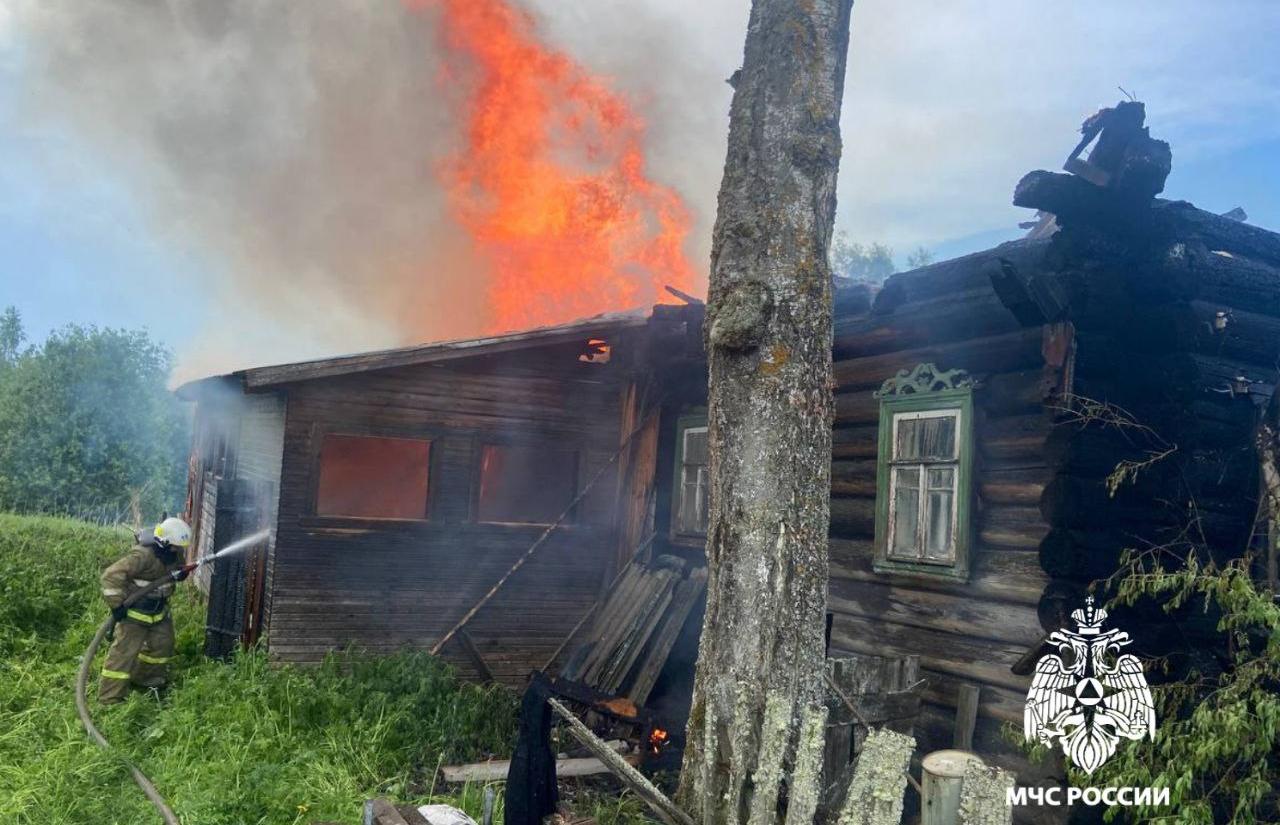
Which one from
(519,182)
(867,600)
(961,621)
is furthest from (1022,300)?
(519,182)

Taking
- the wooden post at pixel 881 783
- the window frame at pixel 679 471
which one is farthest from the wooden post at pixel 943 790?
the window frame at pixel 679 471

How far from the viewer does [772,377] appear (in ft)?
15.8

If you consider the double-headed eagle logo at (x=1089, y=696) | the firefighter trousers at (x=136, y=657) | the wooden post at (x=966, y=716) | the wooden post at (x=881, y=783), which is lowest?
the firefighter trousers at (x=136, y=657)

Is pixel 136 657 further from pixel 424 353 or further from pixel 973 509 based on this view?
pixel 973 509

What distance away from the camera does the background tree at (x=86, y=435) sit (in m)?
28.5

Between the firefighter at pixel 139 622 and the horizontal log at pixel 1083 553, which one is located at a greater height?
the horizontal log at pixel 1083 553

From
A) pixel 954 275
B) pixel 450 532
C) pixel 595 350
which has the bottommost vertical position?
pixel 450 532

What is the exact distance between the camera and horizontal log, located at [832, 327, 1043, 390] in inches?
274

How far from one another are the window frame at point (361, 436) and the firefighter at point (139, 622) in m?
1.53

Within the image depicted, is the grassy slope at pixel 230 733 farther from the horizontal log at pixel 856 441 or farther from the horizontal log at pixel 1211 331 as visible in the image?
the horizontal log at pixel 1211 331

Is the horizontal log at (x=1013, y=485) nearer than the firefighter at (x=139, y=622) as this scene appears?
Yes

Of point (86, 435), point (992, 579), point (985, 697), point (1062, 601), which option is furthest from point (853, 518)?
point (86, 435)

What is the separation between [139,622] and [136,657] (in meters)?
0.35

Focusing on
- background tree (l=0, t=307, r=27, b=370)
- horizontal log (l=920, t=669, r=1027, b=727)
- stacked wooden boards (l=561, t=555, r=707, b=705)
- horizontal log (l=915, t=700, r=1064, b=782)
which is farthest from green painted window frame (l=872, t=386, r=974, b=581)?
background tree (l=0, t=307, r=27, b=370)
